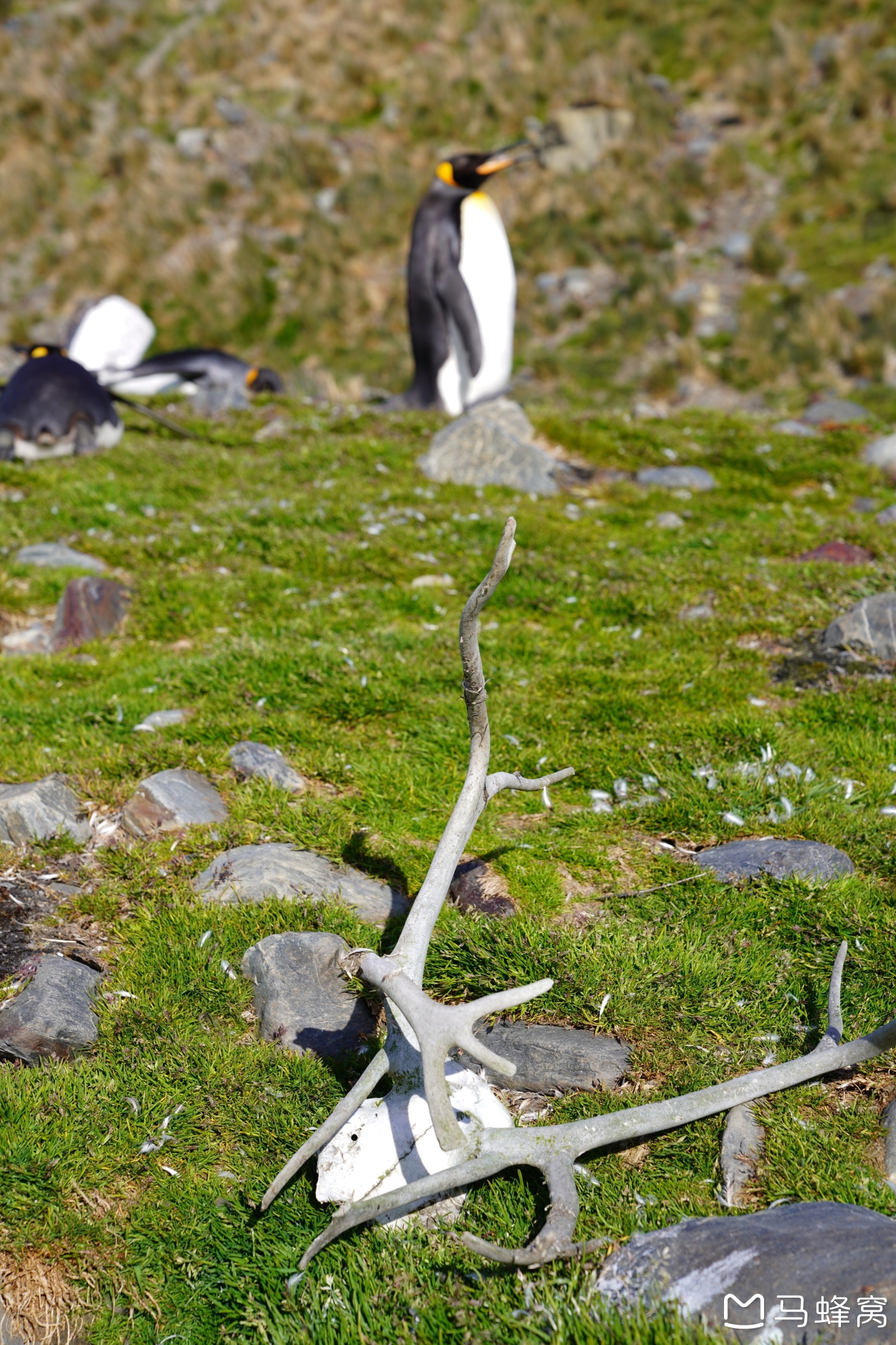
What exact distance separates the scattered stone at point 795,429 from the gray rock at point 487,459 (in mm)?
3329

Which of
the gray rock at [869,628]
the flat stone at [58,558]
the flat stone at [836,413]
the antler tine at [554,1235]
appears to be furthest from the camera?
the flat stone at [836,413]

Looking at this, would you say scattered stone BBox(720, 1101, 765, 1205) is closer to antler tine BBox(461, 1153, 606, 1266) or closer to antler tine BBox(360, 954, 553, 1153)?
antler tine BBox(461, 1153, 606, 1266)

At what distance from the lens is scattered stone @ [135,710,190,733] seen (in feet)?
18.3

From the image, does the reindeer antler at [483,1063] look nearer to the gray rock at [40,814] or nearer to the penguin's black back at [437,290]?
the gray rock at [40,814]

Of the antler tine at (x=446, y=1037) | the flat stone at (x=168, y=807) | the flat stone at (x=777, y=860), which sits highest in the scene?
the antler tine at (x=446, y=1037)

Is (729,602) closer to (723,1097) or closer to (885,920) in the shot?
(885,920)

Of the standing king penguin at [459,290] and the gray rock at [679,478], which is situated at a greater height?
the standing king penguin at [459,290]

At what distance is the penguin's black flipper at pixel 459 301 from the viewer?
1368cm

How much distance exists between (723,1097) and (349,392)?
14955 millimetres

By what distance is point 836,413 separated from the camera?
14016mm

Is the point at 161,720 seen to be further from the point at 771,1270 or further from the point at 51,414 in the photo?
the point at 51,414

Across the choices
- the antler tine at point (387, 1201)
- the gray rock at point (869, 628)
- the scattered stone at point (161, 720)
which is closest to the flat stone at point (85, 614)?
the scattered stone at point (161, 720)

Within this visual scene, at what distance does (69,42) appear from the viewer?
41.2 m

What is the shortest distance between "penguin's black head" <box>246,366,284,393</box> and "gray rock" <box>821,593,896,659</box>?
1277 centimetres
